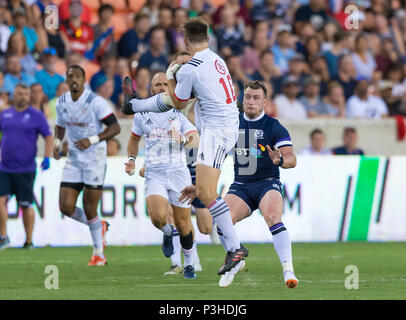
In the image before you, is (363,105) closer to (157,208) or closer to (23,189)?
(23,189)

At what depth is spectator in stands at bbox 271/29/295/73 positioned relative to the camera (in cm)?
2264

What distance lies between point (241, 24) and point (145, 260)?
933 cm

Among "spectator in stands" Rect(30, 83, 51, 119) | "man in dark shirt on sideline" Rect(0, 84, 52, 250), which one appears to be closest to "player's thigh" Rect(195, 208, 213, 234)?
"man in dark shirt on sideline" Rect(0, 84, 52, 250)

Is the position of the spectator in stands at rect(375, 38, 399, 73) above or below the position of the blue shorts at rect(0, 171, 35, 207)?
above

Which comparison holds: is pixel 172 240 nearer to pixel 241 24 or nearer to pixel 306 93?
pixel 306 93

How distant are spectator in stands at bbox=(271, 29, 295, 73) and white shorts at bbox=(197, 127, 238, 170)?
12.3 m

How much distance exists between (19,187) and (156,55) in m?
5.09

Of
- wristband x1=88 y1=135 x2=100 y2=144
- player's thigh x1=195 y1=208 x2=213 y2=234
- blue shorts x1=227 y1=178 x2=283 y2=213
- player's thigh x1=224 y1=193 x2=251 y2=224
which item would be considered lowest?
player's thigh x1=195 y1=208 x2=213 y2=234

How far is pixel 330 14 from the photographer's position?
979 inches

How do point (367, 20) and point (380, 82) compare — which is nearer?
point (380, 82)

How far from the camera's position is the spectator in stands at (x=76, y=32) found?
Answer: 20.6 metres

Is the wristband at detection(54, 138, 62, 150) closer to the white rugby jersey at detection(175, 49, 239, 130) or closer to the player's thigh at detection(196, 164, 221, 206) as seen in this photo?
the white rugby jersey at detection(175, 49, 239, 130)

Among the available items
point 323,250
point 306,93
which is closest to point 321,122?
point 306,93
